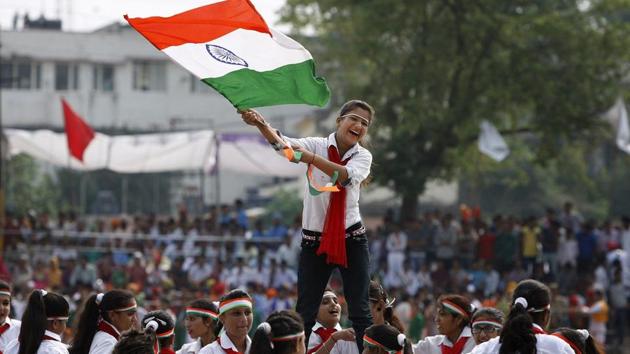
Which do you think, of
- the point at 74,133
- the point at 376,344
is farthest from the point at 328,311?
the point at 74,133

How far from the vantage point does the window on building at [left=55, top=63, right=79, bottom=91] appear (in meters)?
49.4

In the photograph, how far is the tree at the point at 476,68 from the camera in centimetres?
2609

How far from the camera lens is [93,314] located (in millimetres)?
8516

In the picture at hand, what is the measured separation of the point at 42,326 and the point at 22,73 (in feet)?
137

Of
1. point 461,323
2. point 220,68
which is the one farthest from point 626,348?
point 220,68

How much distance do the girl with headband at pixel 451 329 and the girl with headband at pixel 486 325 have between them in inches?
13.7

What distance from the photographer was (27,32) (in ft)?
Result: 156

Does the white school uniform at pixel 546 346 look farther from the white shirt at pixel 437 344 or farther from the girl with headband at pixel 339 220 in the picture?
the white shirt at pixel 437 344

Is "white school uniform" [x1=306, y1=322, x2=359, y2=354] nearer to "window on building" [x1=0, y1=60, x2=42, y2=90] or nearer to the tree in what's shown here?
Answer: the tree

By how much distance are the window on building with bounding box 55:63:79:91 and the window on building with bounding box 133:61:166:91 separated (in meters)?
2.34

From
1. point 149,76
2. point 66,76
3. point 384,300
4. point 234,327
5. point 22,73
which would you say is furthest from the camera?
point 149,76

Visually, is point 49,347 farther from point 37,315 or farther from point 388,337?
point 388,337

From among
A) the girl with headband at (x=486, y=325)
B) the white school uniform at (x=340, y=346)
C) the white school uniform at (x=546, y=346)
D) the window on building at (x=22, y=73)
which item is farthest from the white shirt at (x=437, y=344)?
Answer: the window on building at (x=22, y=73)

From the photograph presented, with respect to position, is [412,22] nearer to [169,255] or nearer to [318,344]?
[169,255]
